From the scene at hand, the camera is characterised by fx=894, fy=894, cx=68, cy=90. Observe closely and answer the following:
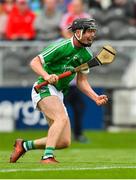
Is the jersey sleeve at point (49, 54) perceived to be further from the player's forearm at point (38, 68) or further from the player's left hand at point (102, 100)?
the player's left hand at point (102, 100)

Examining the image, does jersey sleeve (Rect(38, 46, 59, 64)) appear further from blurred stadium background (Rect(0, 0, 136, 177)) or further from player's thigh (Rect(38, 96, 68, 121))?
blurred stadium background (Rect(0, 0, 136, 177))

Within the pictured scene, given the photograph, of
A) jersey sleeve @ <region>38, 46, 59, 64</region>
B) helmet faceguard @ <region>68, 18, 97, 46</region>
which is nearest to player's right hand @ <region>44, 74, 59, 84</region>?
jersey sleeve @ <region>38, 46, 59, 64</region>

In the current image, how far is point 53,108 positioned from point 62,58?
722 millimetres

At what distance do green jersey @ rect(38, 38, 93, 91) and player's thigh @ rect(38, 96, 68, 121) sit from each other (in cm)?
23

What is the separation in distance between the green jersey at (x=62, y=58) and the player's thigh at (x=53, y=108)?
0.23 m

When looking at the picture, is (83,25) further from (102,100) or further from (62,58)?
(102,100)

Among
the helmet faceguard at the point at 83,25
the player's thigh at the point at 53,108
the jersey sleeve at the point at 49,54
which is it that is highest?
the helmet faceguard at the point at 83,25

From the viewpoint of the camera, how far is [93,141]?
21.0 meters

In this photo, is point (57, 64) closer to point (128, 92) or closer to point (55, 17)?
point (128, 92)

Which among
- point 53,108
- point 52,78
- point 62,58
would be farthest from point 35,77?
point 52,78

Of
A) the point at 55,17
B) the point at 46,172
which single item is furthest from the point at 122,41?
the point at 46,172

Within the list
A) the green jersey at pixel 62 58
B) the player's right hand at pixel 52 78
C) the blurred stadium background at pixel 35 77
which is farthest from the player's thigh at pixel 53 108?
the blurred stadium background at pixel 35 77

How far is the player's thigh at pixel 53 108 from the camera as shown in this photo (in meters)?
12.4

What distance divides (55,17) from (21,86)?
92.1 inches
